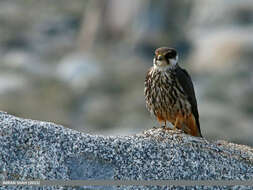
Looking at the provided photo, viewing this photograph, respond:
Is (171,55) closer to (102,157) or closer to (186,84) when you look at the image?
(186,84)

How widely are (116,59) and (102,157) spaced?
3957 centimetres

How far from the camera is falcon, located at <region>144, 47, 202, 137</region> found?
9039 millimetres

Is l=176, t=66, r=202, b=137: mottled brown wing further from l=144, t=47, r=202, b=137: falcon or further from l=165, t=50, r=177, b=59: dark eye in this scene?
Result: l=165, t=50, r=177, b=59: dark eye

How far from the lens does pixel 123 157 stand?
7309mm

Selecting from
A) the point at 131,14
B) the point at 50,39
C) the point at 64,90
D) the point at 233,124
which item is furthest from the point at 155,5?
the point at 233,124

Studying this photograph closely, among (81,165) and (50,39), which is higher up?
(50,39)

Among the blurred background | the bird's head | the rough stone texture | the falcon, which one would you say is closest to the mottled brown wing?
the falcon

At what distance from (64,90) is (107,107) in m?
3.74

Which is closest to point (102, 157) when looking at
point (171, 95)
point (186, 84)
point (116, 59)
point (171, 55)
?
point (171, 95)

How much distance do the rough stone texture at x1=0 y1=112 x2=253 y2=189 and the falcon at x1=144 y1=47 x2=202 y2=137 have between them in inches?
48.1

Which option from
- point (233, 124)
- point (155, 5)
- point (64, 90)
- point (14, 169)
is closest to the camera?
point (14, 169)

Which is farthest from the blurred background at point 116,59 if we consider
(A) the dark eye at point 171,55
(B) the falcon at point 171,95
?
(A) the dark eye at point 171,55

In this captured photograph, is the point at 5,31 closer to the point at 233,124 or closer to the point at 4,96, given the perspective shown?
the point at 4,96

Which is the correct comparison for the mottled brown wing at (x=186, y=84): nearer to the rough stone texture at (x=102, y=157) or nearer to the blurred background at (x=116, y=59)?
the rough stone texture at (x=102, y=157)
